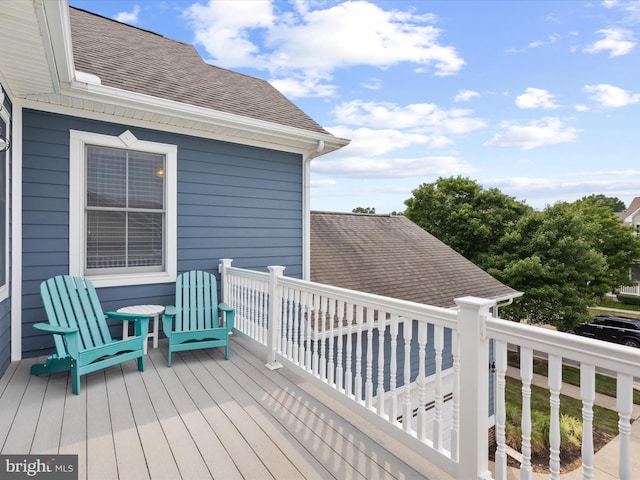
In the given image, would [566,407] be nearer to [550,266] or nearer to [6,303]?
[550,266]

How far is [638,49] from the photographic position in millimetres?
10172

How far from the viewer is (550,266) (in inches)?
494

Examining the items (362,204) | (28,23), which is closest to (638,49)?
(28,23)

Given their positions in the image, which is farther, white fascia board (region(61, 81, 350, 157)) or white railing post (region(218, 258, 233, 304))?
white railing post (region(218, 258, 233, 304))

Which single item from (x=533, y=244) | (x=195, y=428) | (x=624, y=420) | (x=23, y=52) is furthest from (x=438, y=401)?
(x=533, y=244)

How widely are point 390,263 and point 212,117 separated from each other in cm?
564

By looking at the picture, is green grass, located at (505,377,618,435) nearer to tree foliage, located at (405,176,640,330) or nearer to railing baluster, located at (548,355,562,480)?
tree foliage, located at (405,176,640,330)

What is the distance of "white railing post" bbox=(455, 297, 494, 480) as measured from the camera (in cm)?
163

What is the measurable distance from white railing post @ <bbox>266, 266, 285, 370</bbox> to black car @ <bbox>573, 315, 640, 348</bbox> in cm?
1372

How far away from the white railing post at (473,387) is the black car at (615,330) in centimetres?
1401

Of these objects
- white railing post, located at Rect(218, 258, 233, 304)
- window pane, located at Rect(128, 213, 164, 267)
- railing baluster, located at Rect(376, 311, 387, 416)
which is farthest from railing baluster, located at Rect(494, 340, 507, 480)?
window pane, located at Rect(128, 213, 164, 267)

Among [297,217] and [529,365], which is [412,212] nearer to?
[297,217]

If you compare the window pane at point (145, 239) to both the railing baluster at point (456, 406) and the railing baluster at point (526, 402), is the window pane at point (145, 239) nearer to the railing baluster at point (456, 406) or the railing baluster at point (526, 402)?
the railing baluster at point (456, 406)

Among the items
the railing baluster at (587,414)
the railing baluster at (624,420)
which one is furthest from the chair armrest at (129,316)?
the railing baluster at (624,420)
